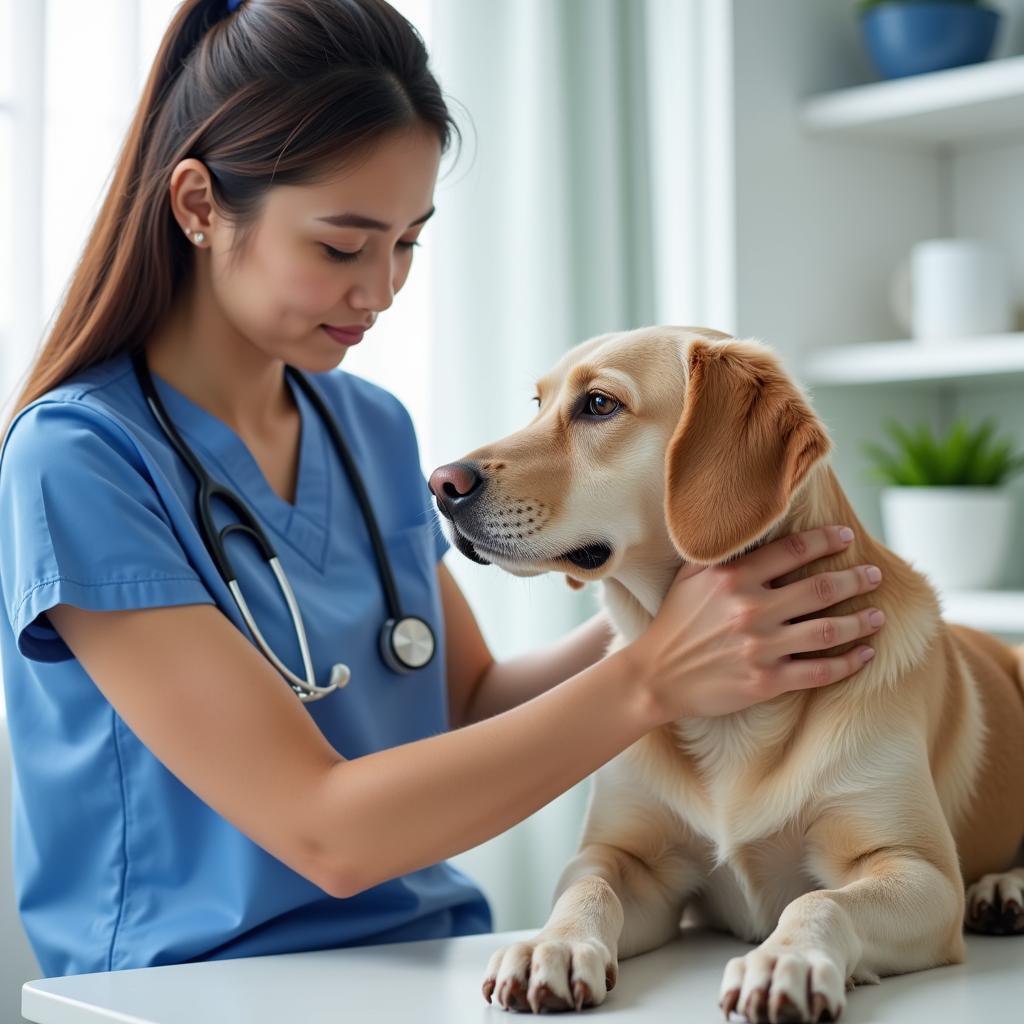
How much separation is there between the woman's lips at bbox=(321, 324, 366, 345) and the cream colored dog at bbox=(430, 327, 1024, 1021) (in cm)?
26

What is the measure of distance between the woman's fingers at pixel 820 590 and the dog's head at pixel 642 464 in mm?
55

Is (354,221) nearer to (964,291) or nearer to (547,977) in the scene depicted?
(547,977)

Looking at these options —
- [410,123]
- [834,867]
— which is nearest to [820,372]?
[410,123]

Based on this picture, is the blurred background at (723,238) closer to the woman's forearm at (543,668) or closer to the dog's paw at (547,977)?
the woman's forearm at (543,668)

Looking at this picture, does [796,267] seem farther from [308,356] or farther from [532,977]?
[532,977]

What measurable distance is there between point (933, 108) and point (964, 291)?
13.1 inches

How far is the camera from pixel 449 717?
5.79ft

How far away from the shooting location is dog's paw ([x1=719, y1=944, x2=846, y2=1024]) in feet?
2.92

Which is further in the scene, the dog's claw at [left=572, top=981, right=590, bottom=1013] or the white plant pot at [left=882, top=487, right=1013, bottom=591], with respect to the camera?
the white plant pot at [left=882, top=487, right=1013, bottom=591]

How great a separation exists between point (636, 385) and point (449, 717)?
659 mm

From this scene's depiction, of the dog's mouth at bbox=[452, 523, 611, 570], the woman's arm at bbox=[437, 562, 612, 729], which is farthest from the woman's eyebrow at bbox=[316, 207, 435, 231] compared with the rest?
the woman's arm at bbox=[437, 562, 612, 729]

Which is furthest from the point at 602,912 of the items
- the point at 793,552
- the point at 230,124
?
the point at 230,124

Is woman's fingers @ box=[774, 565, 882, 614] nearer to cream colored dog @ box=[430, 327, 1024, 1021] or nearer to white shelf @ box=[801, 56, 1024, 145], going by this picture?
cream colored dog @ box=[430, 327, 1024, 1021]

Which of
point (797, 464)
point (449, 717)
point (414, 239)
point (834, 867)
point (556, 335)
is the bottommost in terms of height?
point (449, 717)
